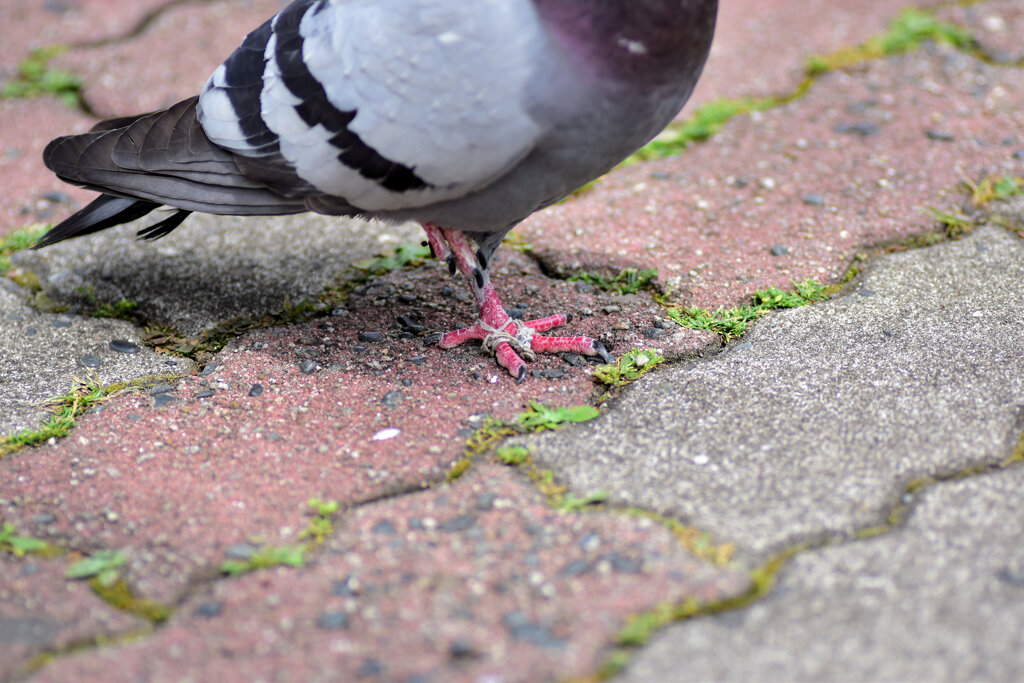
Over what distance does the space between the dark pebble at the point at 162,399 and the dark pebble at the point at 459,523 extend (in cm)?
97

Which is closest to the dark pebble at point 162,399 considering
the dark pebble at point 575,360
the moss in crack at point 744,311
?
the dark pebble at point 575,360

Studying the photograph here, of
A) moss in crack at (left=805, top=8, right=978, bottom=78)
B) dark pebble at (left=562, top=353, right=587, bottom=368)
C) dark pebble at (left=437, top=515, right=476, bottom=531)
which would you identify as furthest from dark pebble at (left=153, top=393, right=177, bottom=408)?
moss in crack at (left=805, top=8, right=978, bottom=78)

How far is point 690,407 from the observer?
235 cm

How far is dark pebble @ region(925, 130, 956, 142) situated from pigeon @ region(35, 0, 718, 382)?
1803 millimetres

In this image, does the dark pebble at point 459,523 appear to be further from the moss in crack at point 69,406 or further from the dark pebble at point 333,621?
the moss in crack at point 69,406

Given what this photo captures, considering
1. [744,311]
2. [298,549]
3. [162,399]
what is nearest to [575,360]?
[744,311]

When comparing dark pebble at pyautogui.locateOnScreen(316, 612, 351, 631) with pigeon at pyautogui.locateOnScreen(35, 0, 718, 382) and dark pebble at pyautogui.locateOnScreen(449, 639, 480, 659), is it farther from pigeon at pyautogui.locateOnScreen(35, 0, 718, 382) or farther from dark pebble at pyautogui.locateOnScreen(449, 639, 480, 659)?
pigeon at pyautogui.locateOnScreen(35, 0, 718, 382)

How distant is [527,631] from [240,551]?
659 millimetres

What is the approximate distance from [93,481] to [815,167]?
111 inches

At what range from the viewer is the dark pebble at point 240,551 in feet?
6.27

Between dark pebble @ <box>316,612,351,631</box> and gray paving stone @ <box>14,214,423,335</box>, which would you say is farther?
gray paving stone @ <box>14,214,423,335</box>

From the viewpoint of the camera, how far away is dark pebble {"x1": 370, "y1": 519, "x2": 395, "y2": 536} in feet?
6.40

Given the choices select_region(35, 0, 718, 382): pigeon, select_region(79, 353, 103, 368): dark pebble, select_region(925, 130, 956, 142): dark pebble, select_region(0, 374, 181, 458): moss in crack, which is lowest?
select_region(925, 130, 956, 142): dark pebble

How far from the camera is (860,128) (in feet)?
12.5
